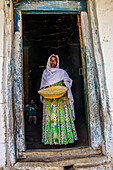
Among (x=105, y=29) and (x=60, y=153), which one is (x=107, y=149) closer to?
(x=60, y=153)

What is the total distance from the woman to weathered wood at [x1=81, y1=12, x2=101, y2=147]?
2.19ft

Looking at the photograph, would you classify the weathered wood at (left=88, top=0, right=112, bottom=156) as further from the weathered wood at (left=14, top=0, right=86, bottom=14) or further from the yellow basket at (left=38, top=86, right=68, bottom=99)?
the yellow basket at (left=38, top=86, right=68, bottom=99)

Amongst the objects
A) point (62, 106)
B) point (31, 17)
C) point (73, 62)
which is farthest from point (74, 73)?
point (62, 106)

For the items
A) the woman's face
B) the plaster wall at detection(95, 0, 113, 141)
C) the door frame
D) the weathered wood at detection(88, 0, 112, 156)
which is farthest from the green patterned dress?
the plaster wall at detection(95, 0, 113, 141)

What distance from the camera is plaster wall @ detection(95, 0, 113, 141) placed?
7.73 ft

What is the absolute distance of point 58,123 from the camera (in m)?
3.04

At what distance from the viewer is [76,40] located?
19.6 ft

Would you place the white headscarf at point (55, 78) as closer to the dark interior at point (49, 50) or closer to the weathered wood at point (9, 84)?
the weathered wood at point (9, 84)

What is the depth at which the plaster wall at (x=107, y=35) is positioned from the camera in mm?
2357

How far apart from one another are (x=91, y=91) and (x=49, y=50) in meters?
4.44

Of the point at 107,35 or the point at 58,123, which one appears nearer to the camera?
the point at 107,35

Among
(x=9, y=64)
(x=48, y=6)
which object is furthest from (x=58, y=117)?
(x=48, y=6)

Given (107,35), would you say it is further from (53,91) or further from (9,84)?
(9,84)

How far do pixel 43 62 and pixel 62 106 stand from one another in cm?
379
